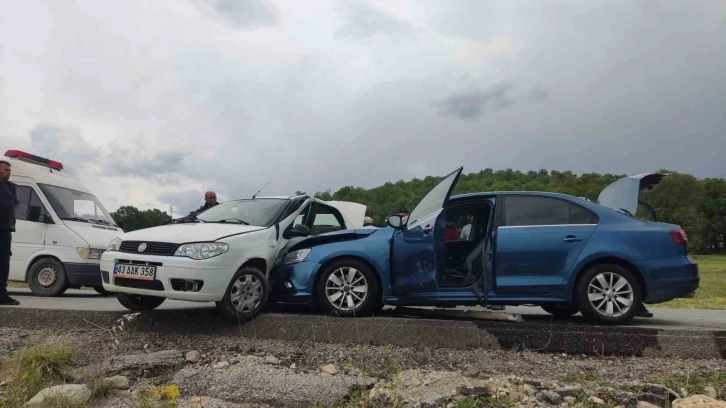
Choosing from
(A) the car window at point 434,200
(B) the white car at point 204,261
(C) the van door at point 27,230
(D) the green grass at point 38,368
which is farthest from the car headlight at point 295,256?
(C) the van door at point 27,230

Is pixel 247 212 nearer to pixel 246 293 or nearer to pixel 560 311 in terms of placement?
pixel 246 293

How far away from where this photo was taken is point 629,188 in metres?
6.88

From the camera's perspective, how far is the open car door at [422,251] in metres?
5.97

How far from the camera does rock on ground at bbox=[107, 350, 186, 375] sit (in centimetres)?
487

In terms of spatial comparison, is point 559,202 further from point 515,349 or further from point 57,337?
point 57,337

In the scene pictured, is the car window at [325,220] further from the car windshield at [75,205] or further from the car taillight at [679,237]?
the car windshield at [75,205]

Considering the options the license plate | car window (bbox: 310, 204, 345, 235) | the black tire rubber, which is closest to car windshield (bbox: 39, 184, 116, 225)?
the license plate

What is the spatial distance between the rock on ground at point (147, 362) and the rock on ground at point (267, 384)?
0.20m

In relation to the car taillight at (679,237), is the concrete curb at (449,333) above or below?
below

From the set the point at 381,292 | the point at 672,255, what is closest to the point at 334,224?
the point at 381,292

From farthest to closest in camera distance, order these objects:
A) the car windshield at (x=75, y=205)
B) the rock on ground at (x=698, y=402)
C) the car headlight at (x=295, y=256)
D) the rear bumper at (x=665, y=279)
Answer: the car windshield at (x=75, y=205) → the car headlight at (x=295, y=256) → the rear bumper at (x=665, y=279) → the rock on ground at (x=698, y=402)

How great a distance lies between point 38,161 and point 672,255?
9893mm

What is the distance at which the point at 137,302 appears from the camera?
645cm

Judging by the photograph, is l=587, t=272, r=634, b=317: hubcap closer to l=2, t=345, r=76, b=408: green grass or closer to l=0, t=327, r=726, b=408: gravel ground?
l=0, t=327, r=726, b=408: gravel ground
